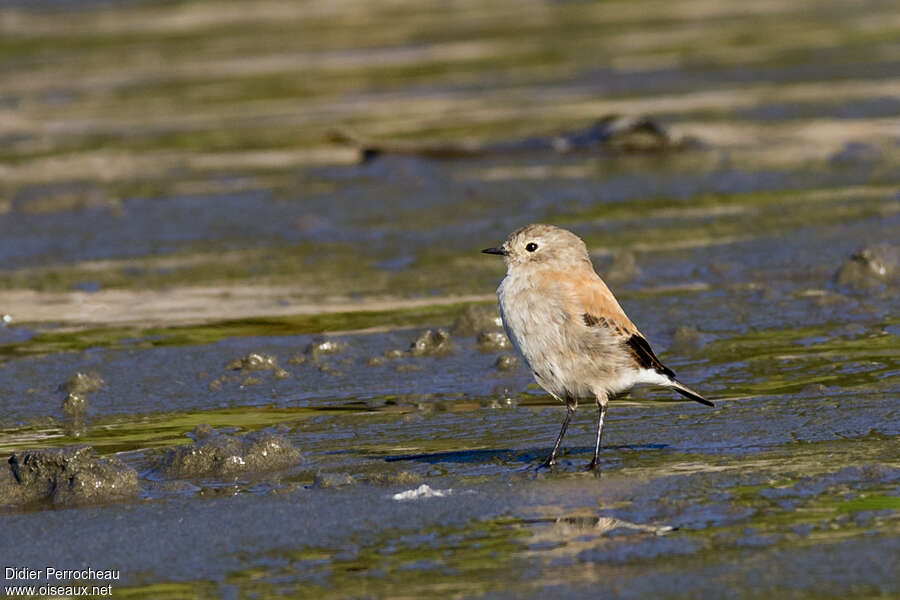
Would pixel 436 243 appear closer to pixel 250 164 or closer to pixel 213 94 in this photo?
pixel 250 164

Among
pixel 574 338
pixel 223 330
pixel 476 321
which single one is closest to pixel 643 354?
pixel 574 338

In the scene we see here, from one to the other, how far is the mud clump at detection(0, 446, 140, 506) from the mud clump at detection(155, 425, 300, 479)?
28 centimetres

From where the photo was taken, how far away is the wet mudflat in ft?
17.5

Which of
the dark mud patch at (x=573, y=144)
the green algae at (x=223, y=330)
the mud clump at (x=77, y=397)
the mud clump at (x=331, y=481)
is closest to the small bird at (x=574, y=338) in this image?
the mud clump at (x=331, y=481)

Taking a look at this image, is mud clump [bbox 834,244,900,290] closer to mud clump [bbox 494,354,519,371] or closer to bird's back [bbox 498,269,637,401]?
mud clump [bbox 494,354,519,371]

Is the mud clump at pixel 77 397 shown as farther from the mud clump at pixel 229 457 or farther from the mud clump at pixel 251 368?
the mud clump at pixel 229 457

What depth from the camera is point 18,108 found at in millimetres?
20109

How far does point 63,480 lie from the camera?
20.1 ft

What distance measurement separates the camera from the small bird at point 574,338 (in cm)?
652

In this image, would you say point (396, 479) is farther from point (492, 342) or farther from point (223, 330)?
point (223, 330)

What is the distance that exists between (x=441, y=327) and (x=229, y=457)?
276cm

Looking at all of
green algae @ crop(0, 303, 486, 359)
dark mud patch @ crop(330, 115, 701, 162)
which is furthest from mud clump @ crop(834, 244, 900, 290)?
dark mud patch @ crop(330, 115, 701, 162)

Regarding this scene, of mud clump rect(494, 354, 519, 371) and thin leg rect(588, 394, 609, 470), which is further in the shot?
mud clump rect(494, 354, 519, 371)

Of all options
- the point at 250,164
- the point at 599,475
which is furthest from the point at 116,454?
the point at 250,164
